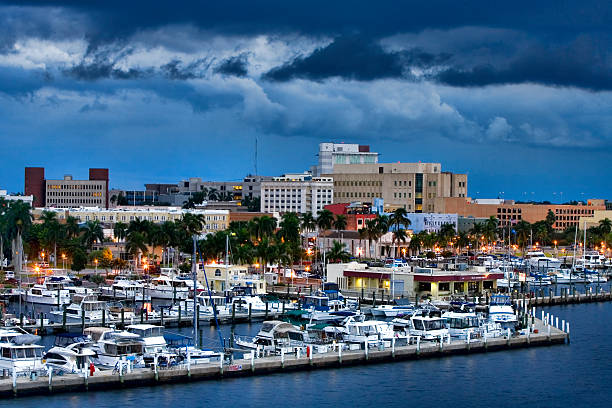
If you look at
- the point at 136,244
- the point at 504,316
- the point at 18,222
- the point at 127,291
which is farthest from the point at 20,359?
the point at 136,244

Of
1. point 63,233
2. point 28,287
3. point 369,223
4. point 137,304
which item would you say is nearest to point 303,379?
point 137,304

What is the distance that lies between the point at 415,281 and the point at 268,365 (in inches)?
2146

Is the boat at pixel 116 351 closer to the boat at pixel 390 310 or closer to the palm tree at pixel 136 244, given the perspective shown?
the boat at pixel 390 310

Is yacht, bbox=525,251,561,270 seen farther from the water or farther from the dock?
the water

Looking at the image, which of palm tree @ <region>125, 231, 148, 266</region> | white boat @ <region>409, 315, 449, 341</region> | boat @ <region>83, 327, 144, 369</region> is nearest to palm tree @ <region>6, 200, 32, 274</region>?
palm tree @ <region>125, 231, 148, 266</region>

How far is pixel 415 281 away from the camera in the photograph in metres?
126

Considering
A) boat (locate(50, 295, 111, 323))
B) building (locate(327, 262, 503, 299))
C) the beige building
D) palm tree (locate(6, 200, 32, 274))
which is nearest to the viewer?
boat (locate(50, 295, 111, 323))

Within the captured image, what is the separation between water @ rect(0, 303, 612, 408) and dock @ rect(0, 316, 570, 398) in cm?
57

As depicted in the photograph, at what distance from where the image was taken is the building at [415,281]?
126 meters

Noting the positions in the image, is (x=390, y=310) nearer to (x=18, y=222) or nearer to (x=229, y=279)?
(x=229, y=279)

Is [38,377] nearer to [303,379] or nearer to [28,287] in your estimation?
[303,379]

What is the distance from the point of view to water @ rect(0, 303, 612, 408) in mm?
67938

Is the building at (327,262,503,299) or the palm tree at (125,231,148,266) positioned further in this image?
the palm tree at (125,231,148,266)

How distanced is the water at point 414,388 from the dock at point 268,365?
569 millimetres
